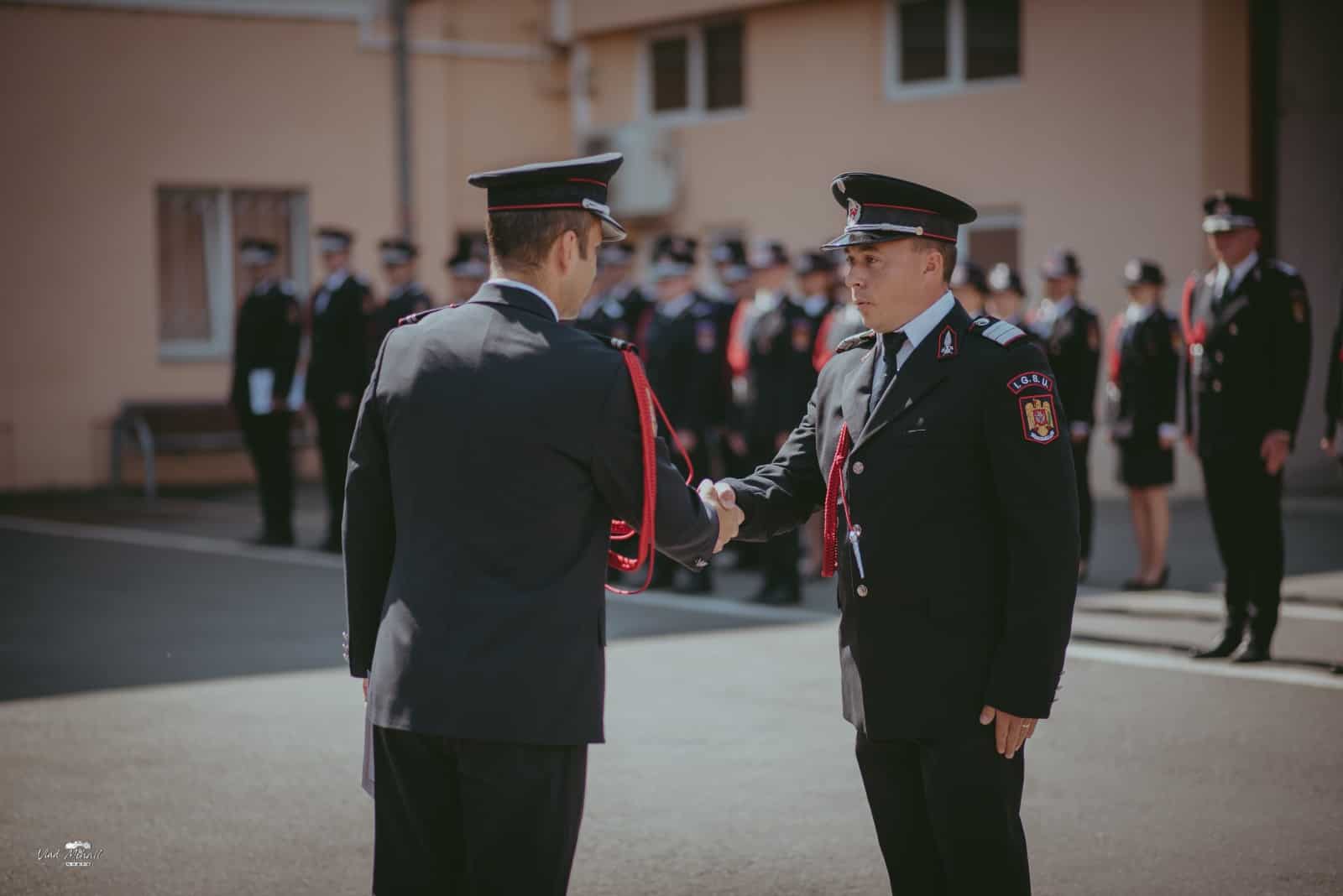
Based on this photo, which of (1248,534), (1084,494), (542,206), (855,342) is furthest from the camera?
(1084,494)

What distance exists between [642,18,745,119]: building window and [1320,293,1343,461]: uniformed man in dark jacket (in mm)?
12795

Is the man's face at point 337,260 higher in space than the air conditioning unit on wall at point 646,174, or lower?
lower

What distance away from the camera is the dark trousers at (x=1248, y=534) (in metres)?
8.29

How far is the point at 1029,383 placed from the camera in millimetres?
3734

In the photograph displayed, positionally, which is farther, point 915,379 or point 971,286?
point 971,286

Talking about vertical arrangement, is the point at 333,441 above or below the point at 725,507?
below

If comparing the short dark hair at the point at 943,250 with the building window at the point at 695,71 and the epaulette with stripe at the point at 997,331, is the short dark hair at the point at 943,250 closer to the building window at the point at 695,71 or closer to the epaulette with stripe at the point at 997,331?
the epaulette with stripe at the point at 997,331

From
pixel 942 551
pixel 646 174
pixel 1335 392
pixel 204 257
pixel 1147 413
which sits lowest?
pixel 1147 413

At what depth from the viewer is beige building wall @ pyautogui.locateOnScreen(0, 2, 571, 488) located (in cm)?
1842

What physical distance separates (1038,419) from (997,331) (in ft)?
0.90

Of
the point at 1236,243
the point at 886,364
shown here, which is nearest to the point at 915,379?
the point at 886,364

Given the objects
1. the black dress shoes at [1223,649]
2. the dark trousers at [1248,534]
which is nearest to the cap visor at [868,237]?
the dark trousers at [1248,534]

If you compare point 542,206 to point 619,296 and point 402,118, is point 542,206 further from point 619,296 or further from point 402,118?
point 402,118

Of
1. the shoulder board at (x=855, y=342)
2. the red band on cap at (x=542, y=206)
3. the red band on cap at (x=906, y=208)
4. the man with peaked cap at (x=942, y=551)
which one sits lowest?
the man with peaked cap at (x=942, y=551)
